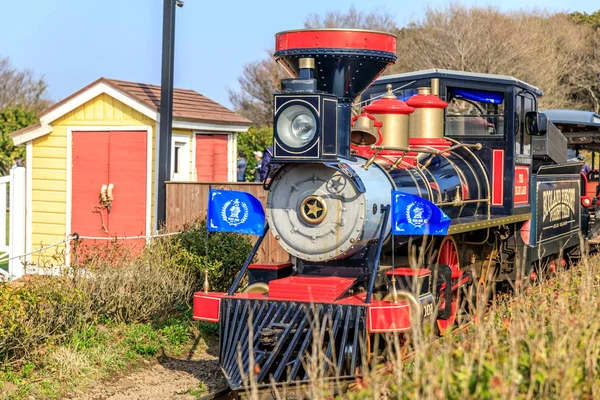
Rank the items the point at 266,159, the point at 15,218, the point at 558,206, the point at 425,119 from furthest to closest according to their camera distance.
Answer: the point at 266,159 → the point at 558,206 → the point at 15,218 → the point at 425,119

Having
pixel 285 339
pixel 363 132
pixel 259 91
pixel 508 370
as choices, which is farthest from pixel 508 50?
pixel 508 370

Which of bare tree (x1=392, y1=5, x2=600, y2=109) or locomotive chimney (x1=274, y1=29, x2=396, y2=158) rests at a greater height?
bare tree (x1=392, y1=5, x2=600, y2=109)

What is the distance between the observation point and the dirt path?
277 inches

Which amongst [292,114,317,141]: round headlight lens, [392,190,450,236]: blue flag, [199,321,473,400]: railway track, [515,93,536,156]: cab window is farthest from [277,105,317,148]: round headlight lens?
[515,93,536,156]: cab window

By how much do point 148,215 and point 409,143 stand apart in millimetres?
4243

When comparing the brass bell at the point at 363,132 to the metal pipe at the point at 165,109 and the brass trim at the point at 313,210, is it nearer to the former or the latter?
the brass trim at the point at 313,210

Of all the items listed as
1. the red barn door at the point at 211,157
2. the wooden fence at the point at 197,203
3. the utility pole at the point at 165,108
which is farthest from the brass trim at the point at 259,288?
the red barn door at the point at 211,157

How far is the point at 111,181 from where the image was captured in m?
11.9

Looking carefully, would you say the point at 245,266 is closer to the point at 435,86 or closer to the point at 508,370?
the point at 508,370

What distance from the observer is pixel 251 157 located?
92.1ft

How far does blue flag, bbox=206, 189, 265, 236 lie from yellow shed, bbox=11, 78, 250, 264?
404 centimetres

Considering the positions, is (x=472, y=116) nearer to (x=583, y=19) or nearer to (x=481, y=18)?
(x=481, y=18)

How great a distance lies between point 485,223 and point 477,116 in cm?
179

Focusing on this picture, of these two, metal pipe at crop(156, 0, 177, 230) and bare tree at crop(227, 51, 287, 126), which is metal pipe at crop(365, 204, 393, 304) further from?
bare tree at crop(227, 51, 287, 126)
